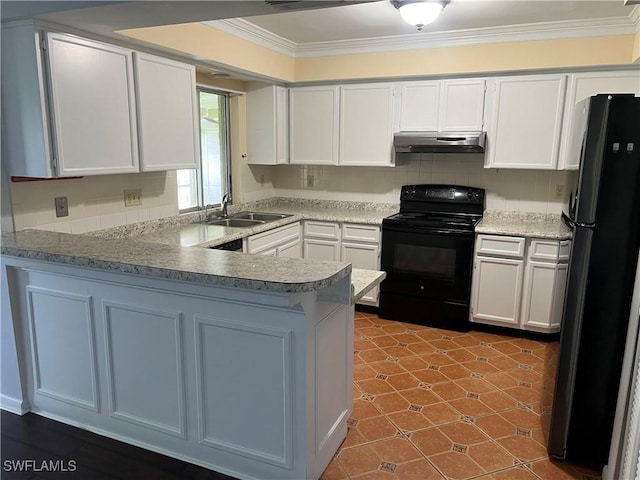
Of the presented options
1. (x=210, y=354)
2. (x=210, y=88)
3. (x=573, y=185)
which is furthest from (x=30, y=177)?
(x=573, y=185)

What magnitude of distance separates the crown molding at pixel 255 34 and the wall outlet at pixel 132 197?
1267mm

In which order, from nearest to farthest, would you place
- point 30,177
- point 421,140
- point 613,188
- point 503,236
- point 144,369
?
point 613,188 < point 144,369 < point 30,177 < point 503,236 < point 421,140

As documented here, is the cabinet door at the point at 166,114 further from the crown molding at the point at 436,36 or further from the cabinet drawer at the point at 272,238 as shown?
the cabinet drawer at the point at 272,238

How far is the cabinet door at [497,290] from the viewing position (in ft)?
12.1

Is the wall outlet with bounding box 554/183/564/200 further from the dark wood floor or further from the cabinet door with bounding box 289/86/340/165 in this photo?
the dark wood floor

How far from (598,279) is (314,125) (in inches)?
117

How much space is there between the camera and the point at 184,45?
2.98m

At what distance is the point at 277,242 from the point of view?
393 cm

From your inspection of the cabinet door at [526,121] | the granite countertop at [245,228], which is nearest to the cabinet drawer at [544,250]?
the cabinet door at [526,121]

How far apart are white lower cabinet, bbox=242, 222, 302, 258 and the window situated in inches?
29.4

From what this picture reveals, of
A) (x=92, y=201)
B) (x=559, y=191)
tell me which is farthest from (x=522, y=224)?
(x=92, y=201)

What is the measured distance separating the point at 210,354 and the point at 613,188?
1884 mm

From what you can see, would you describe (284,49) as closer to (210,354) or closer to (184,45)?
(184,45)

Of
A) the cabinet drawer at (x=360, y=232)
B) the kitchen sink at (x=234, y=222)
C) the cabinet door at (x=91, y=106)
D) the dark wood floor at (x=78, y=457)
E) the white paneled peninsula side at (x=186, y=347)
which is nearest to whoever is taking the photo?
the white paneled peninsula side at (x=186, y=347)
